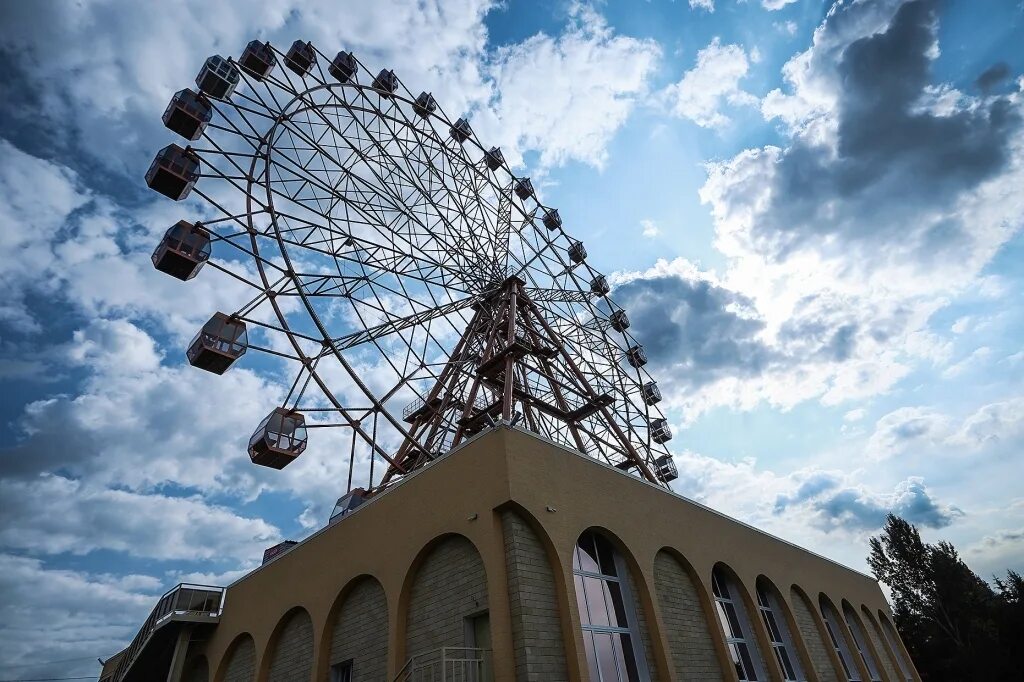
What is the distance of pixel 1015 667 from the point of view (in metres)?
32.7

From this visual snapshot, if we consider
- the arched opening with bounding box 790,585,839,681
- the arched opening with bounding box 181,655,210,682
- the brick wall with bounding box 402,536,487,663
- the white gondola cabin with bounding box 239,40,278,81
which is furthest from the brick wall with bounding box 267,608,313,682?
the white gondola cabin with bounding box 239,40,278,81

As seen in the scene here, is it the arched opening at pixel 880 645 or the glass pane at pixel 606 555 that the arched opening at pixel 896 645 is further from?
the glass pane at pixel 606 555

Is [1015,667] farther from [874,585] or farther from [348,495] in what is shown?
[348,495]

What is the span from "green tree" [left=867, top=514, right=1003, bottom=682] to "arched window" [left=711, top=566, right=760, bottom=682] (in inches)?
1120

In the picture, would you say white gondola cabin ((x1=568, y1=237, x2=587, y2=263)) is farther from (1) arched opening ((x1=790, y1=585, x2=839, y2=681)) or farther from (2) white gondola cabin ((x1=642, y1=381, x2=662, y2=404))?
(1) arched opening ((x1=790, y1=585, x2=839, y2=681))

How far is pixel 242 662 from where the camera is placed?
1595 cm

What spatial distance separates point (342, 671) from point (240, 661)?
5.25 m

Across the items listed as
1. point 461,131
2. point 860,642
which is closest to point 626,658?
point 860,642

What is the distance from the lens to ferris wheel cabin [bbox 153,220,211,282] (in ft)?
53.4

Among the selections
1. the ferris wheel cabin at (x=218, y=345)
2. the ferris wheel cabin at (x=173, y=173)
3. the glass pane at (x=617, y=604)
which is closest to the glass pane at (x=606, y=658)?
the glass pane at (x=617, y=604)

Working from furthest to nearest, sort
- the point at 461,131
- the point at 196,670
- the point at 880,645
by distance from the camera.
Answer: the point at 461,131 < the point at 880,645 < the point at 196,670

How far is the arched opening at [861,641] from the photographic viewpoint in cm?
2120

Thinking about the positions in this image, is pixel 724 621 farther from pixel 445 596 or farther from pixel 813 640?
pixel 445 596

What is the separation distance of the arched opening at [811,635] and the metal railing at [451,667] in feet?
37.5
